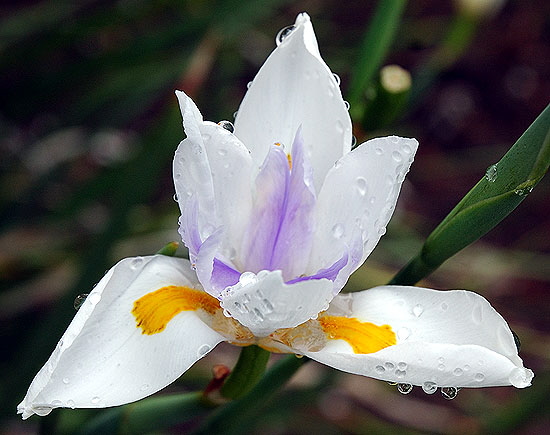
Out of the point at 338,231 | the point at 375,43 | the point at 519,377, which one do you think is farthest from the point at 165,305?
the point at 375,43

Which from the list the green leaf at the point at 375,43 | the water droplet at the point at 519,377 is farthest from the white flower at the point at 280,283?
the green leaf at the point at 375,43

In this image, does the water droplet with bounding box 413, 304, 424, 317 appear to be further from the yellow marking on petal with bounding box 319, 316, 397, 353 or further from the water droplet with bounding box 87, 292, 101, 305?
the water droplet with bounding box 87, 292, 101, 305

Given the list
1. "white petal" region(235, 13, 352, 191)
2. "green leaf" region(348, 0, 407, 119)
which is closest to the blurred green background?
"green leaf" region(348, 0, 407, 119)

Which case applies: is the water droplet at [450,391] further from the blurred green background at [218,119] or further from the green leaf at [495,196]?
the blurred green background at [218,119]

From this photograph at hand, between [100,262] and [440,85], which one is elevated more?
[100,262]

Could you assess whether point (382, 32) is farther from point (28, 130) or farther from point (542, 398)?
point (28, 130)

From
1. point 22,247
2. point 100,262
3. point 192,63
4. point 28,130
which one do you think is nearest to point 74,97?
point 28,130
